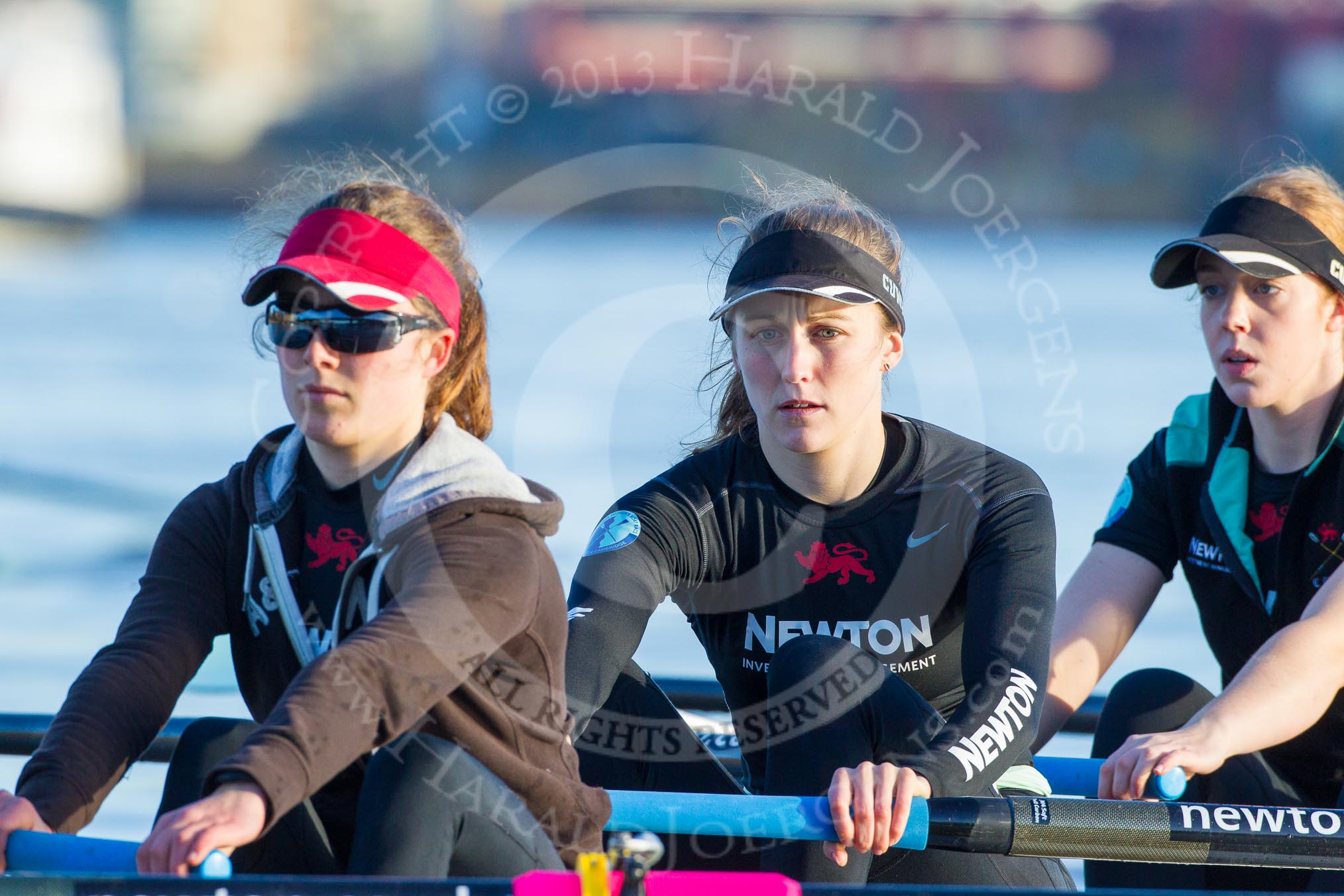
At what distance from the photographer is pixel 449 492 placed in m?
1.89

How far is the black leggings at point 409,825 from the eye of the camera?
175 cm

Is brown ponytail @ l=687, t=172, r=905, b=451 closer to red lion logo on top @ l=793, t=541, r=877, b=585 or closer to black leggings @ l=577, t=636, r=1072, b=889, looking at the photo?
red lion logo on top @ l=793, t=541, r=877, b=585

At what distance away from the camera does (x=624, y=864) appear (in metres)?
1.68

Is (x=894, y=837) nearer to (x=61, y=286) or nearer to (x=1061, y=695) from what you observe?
(x=1061, y=695)

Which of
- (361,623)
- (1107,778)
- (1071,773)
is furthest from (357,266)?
(1071,773)

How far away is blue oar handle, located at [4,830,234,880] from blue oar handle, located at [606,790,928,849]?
54 centimetres

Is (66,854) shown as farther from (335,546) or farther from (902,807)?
(902,807)

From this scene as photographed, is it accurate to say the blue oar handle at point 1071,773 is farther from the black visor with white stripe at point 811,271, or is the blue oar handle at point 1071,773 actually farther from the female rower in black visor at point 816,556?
the black visor with white stripe at point 811,271

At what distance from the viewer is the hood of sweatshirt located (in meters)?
1.89

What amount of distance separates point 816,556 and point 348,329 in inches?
33.7

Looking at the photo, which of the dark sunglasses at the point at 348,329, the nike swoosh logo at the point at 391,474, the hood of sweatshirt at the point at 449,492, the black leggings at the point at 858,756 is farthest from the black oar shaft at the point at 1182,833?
the dark sunglasses at the point at 348,329

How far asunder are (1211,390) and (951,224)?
62.8ft

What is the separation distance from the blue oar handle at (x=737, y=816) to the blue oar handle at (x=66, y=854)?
54 centimetres

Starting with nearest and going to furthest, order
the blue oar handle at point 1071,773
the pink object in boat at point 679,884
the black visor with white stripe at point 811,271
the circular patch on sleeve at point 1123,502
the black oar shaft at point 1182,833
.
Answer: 1. the pink object in boat at point 679,884
2. the black oar shaft at point 1182,833
3. the black visor with white stripe at point 811,271
4. the blue oar handle at point 1071,773
5. the circular patch on sleeve at point 1123,502
